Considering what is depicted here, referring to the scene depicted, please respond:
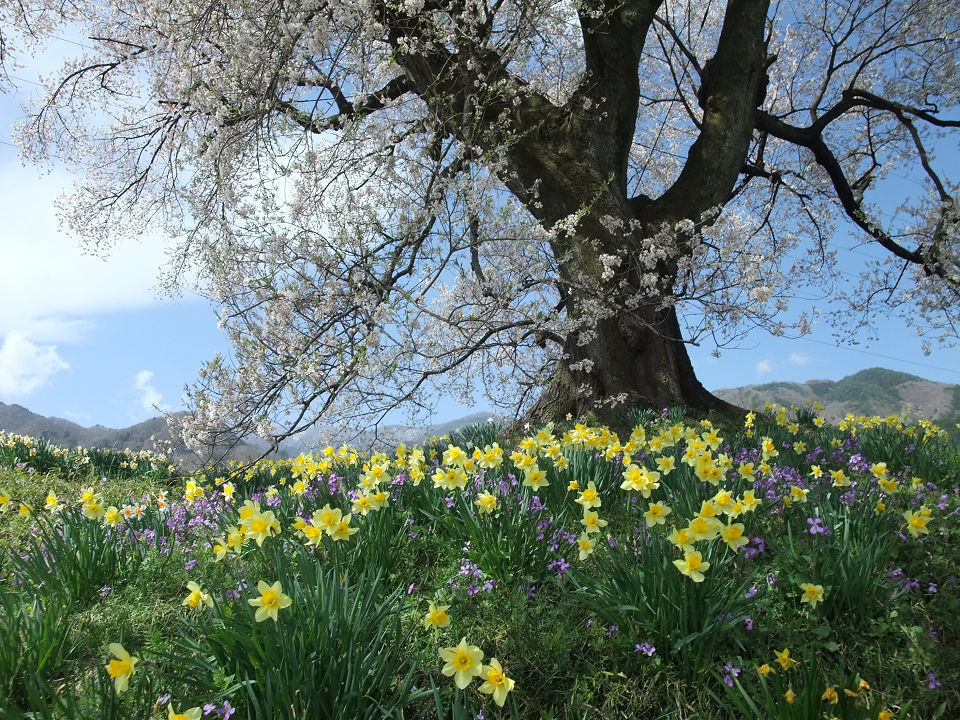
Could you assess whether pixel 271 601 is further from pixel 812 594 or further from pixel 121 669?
pixel 812 594

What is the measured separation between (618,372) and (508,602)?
4.80 m

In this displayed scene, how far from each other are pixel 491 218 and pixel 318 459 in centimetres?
300

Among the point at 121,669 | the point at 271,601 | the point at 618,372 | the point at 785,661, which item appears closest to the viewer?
the point at 121,669

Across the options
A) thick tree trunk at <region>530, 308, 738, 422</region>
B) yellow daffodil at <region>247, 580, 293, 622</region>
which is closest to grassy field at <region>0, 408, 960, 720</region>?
A: yellow daffodil at <region>247, 580, 293, 622</region>

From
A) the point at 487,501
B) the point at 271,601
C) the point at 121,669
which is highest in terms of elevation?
the point at 487,501

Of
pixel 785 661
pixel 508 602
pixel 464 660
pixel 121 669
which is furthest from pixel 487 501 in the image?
pixel 121 669

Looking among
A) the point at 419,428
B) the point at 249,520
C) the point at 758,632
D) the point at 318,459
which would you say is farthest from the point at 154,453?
the point at 758,632

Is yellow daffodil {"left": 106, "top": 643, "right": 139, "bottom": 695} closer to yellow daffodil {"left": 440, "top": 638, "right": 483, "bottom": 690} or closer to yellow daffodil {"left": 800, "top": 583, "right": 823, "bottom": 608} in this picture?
yellow daffodil {"left": 440, "top": 638, "right": 483, "bottom": 690}

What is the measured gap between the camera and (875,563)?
7.97 feet

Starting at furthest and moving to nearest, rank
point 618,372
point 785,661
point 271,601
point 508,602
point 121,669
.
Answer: point 618,372 < point 508,602 < point 785,661 < point 271,601 < point 121,669

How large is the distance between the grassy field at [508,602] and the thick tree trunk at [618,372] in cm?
318

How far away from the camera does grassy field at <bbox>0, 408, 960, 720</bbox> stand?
174 centimetres

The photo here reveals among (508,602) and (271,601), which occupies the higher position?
(271,601)

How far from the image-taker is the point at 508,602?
2355 millimetres
